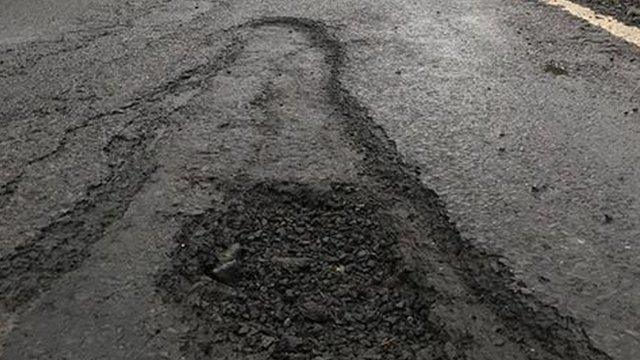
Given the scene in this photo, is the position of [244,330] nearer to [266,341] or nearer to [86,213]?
[266,341]

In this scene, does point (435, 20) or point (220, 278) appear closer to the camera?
point (220, 278)

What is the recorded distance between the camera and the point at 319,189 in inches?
103

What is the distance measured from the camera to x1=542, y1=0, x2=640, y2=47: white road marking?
13.0 feet

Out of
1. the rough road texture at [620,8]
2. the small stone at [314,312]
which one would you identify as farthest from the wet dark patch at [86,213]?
the rough road texture at [620,8]

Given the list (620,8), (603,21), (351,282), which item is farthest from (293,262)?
(620,8)

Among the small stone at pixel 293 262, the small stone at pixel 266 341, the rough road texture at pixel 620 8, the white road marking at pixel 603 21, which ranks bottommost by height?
the small stone at pixel 266 341

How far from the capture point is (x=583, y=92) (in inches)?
132

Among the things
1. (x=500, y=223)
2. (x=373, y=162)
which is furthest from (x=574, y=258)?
(x=373, y=162)

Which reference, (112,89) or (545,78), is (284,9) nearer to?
(112,89)

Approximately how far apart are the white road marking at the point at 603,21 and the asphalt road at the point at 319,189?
0.54 feet

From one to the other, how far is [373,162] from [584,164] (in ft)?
3.04

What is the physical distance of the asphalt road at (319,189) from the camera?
6.67ft

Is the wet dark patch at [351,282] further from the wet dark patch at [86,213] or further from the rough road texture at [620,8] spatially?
the rough road texture at [620,8]

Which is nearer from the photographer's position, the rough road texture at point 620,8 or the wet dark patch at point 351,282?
the wet dark patch at point 351,282
